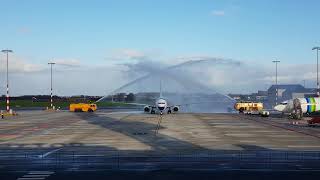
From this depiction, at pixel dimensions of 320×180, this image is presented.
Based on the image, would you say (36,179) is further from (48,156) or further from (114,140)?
(114,140)

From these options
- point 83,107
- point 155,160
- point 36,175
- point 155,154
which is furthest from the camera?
point 83,107

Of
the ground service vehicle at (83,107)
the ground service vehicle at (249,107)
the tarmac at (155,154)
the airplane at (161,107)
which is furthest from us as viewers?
the ground service vehicle at (83,107)

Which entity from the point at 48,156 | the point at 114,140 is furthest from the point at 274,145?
the point at 48,156

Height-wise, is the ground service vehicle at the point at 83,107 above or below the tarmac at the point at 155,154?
above

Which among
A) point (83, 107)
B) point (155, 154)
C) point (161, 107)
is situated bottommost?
point (155, 154)

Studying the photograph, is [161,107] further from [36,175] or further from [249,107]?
[36,175]

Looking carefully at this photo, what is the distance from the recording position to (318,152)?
35469mm

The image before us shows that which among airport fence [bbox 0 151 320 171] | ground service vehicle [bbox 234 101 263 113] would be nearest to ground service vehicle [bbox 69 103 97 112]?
ground service vehicle [bbox 234 101 263 113]

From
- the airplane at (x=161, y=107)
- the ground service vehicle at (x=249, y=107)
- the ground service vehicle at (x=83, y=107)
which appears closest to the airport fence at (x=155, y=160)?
the airplane at (x=161, y=107)

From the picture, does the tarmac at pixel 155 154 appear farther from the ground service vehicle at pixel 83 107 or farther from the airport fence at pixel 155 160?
the ground service vehicle at pixel 83 107

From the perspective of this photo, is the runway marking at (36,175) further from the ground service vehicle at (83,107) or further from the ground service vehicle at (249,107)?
the ground service vehicle at (83,107)

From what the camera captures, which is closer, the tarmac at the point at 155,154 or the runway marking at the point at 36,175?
the runway marking at the point at 36,175

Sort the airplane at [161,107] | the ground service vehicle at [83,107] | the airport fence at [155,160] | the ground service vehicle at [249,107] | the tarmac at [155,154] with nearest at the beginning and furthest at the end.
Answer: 1. the tarmac at [155,154]
2. the airport fence at [155,160]
3. the airplane at [161,107]
4. the ground service vehicle at [249,107]
5. the ground service vehicle at [83,107]

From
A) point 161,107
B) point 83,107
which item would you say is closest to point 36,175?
point 161,107
